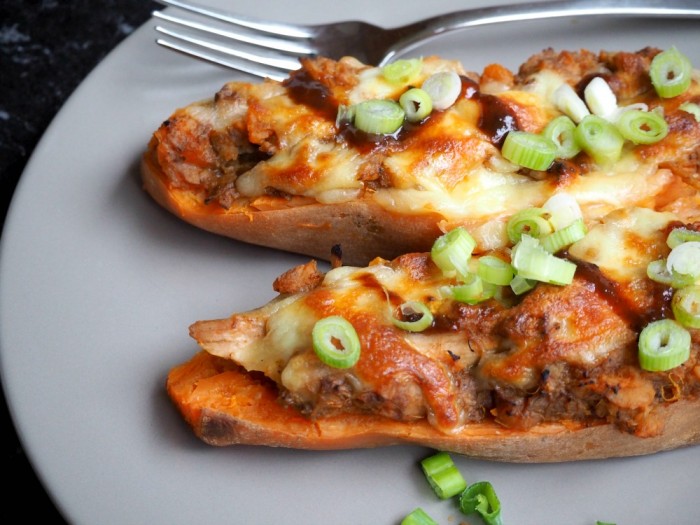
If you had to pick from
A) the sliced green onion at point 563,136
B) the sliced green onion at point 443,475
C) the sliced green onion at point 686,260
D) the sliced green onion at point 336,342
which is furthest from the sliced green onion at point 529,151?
the sliced green onion at point 443,475

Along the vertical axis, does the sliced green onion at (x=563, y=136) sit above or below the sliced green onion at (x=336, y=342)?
above

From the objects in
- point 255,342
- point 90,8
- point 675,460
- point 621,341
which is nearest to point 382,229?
point 255,342

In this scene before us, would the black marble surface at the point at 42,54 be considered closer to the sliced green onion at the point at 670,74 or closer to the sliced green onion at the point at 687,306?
the sliced green onion at the point at 670,74

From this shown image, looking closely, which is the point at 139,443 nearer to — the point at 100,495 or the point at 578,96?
the point at 100,495

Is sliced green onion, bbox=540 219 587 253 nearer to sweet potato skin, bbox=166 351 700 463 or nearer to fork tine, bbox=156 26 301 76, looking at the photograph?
sweet potato skin, bbox=166 351 700 463

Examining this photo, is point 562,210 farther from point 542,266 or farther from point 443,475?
point 443,475

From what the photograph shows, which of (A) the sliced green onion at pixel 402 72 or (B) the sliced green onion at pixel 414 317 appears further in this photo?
(A) the sliced green onion at pixel 402 72

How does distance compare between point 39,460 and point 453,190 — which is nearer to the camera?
point 39,460

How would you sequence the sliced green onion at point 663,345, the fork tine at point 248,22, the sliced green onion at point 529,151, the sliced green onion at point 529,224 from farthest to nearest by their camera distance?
the fork tine at point 248,22
the sliced green onion at point 529,151
the sliced green onion at point 529,224
the sliced green onion at point 663,345
